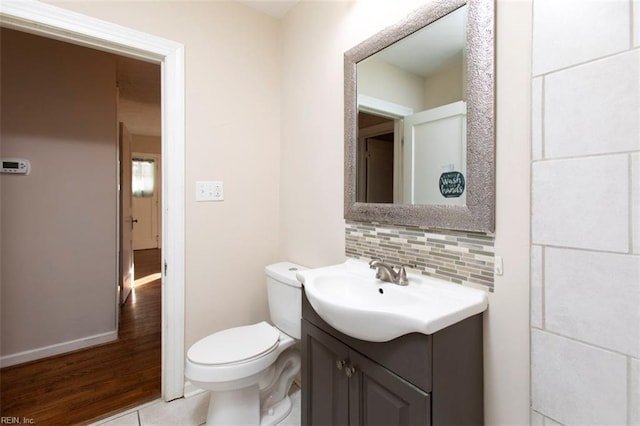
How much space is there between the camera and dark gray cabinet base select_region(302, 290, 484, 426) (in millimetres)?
826

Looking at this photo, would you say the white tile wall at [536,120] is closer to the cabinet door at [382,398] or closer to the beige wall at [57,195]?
the cabinet door at [382,398]

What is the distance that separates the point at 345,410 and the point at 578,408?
0.69 m

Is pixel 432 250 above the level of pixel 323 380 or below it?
above

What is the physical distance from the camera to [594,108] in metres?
0.75

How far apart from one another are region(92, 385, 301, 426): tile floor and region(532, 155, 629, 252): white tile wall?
1454 mm

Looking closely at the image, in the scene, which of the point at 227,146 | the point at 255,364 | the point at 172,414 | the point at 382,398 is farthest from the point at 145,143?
the point at 382,398

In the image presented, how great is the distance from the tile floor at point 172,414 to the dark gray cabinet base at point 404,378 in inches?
20.9

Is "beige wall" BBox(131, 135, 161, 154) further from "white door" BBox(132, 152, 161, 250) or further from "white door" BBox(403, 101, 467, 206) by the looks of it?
"white door" BBox(403, 101, 467, 206)

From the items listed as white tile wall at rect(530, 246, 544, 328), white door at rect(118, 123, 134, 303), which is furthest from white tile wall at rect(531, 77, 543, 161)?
white door at rect(118, 123, 134, 303)

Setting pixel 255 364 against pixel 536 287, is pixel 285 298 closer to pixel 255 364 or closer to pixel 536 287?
pixel 255 364

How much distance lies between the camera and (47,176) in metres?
2.14

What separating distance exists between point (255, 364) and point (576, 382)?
115 cm

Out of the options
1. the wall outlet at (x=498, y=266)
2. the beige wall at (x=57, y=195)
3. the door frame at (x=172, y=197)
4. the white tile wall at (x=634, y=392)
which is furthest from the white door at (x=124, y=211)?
the white tile wall at (x=634, y=392)

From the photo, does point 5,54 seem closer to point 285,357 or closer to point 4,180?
point 4,180
